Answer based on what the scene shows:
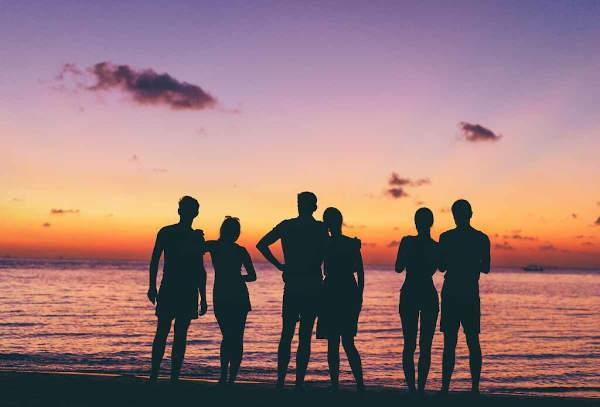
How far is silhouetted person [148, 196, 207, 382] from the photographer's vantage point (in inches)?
290

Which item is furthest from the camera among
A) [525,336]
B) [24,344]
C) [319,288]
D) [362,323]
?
[362,323]

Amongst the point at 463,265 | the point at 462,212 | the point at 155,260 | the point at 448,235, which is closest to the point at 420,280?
the point at 463,265

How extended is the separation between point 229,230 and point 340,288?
5.74 feet

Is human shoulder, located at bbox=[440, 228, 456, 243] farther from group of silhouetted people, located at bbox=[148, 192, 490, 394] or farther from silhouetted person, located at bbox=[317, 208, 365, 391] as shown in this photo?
silhouetted person, located at bbox=[317, 208, 365, 391]

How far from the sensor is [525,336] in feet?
76.3

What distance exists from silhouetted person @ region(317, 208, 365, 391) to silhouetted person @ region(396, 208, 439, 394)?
2.08 feet

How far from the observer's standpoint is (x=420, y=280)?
744 cm

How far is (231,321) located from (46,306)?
2925 cm

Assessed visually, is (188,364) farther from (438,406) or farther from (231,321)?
(438,406)

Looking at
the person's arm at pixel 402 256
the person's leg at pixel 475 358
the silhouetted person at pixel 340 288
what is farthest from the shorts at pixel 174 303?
the person's leg at pixel 475 358

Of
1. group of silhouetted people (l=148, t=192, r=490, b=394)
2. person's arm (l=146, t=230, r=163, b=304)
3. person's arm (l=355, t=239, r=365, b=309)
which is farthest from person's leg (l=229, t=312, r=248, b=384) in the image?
person's arm (l=355, t=239, r=365, b=309)

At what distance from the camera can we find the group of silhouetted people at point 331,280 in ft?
23.9

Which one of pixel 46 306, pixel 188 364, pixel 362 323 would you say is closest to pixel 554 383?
pixel 188 364

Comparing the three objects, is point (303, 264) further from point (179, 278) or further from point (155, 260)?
point (155, 260)
